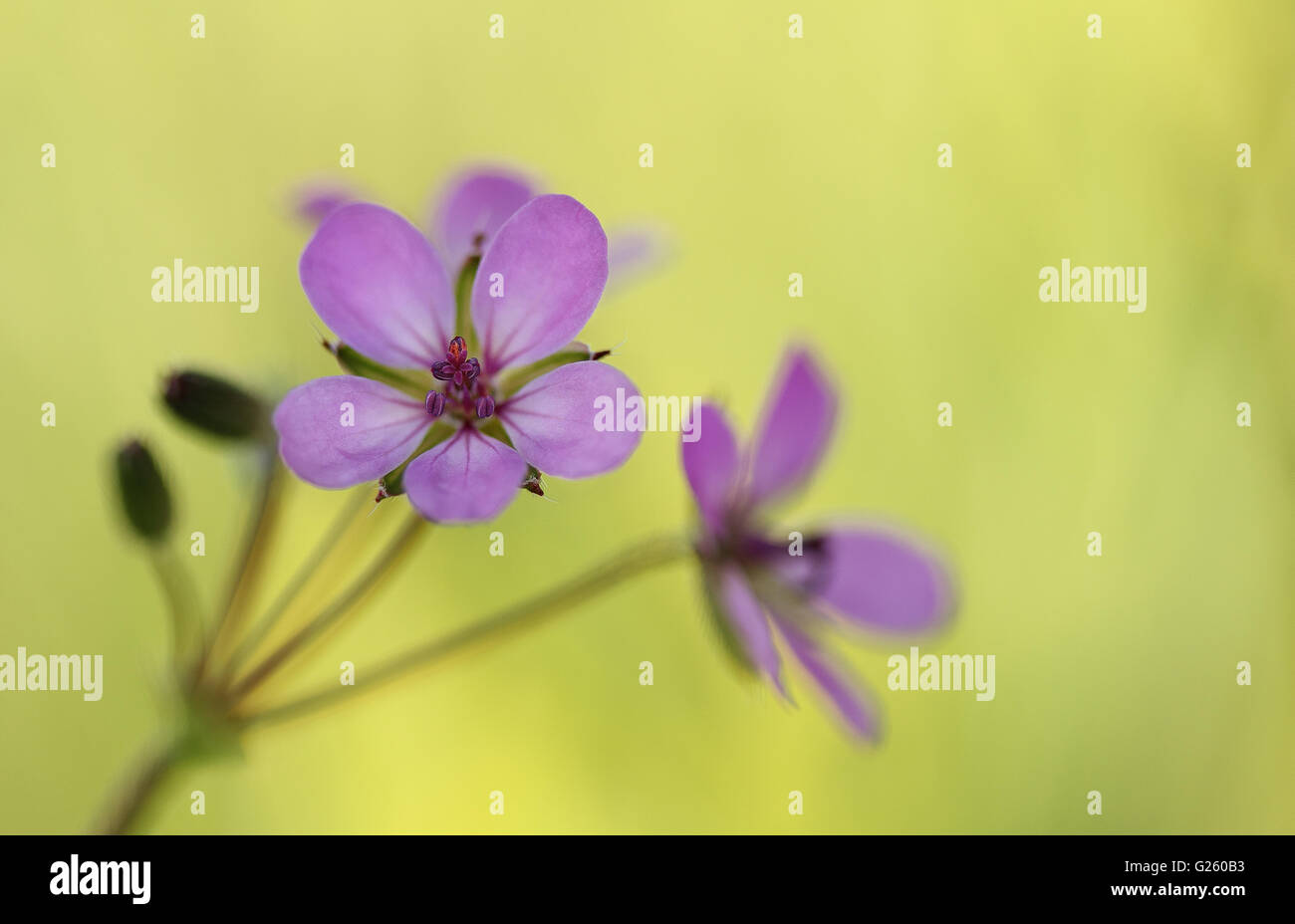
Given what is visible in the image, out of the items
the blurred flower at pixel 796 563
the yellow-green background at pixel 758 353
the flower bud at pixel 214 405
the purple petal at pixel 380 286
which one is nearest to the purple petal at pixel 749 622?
the blurred flower at pixel 796 563

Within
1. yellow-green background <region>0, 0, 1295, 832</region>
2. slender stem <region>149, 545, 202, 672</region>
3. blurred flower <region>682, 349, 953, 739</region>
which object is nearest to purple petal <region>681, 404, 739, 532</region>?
blurred flower <region>682, 349, 953, 739</region>

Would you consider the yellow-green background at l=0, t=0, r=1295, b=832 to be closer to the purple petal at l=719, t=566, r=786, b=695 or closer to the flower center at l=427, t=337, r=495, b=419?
the purple petal at l=719, t=566, r=786, b=695

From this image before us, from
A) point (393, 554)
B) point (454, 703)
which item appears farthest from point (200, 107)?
point (393, 554)

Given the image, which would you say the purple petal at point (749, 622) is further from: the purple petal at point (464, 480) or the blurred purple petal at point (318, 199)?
the blurred purple petal at point (318, 199)

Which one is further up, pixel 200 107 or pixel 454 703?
pixel 200 107
